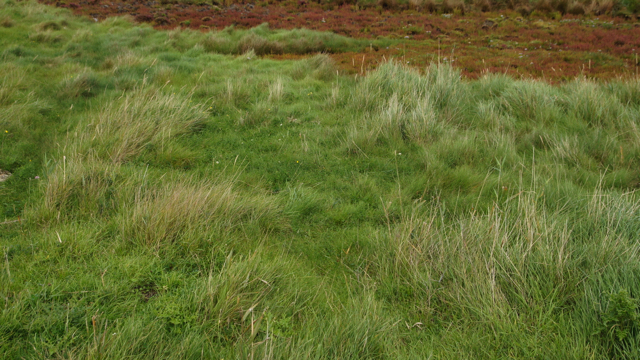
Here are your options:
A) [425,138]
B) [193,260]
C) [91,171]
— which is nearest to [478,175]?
[425,138]

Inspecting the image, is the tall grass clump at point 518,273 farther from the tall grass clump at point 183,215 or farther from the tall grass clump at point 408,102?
the tall grass clump at point 408,102

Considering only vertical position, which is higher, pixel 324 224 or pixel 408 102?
pixel 408 102

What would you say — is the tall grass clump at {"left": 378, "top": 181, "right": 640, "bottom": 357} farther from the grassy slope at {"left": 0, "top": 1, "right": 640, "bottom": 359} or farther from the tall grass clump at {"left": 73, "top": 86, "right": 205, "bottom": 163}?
the tall grass clump at {"left": 73, "top": 86, "right": 205, "bottom": 163}

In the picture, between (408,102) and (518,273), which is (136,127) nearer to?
(408,102)

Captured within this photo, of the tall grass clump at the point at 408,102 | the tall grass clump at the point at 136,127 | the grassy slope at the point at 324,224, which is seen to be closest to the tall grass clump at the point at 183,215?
the grassy slope at the point at 324,224

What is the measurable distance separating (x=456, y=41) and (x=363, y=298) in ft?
44.4

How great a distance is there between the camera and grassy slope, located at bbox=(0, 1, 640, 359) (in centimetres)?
232

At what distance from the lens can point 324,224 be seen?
399cm

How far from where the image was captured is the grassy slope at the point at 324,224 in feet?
7.63

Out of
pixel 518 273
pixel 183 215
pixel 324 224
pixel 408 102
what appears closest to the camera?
pixel 518 273

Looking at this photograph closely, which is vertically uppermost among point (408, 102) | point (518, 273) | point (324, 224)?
point (408, 102)

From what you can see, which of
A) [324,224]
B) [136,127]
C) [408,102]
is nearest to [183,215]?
[324,224]

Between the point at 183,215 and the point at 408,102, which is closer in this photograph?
the point at 183,215

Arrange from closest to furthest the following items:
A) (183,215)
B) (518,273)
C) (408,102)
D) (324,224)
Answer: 1. (518,273)
2. (183,215)
3. (324,224)
4. (408,102)
